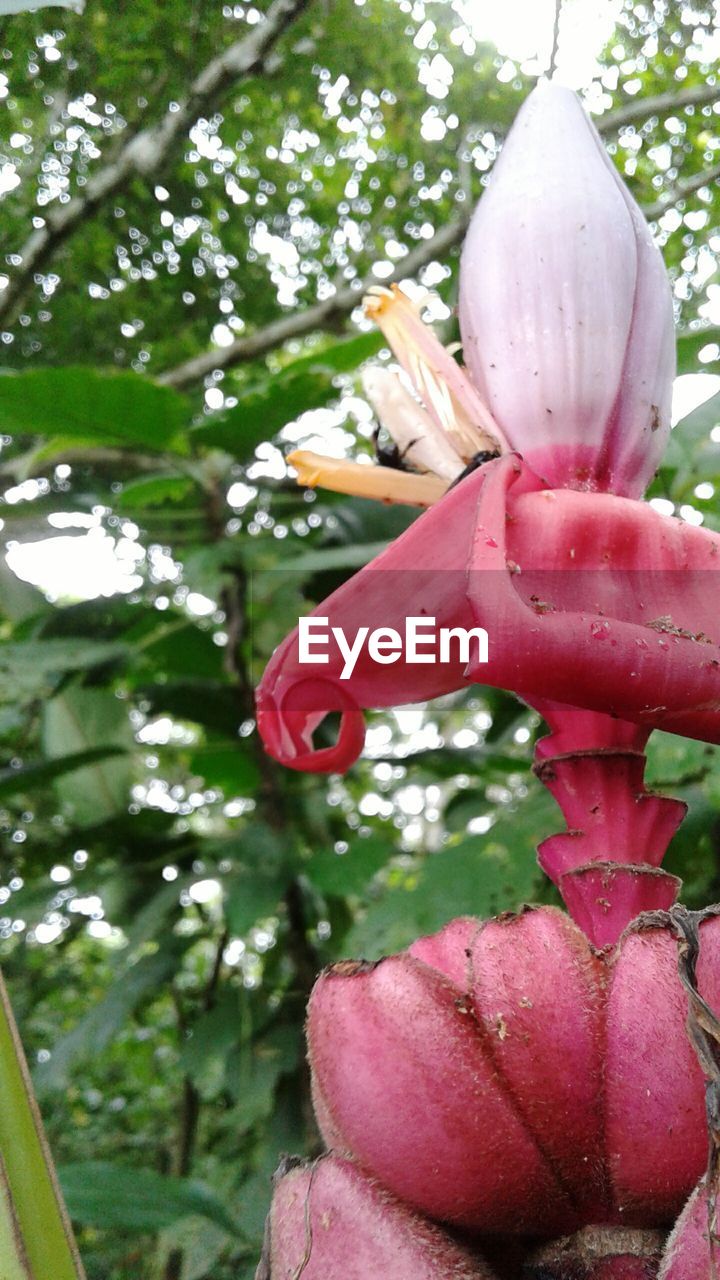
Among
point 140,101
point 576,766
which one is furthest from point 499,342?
point 140,101

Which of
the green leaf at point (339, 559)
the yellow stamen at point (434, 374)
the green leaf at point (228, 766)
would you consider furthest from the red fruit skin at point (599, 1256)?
the green leaf at point (228, 766)

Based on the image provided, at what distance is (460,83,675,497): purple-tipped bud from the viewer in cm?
34

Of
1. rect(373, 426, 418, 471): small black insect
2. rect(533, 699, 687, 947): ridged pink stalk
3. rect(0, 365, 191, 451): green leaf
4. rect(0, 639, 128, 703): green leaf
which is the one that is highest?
rect(0, 365, 191, 451): green leaf

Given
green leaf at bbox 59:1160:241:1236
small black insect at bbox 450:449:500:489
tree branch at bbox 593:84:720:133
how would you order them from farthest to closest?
tree branch at bbox 593:84:720:133
green leaf at bbox 59:1160:241:1236
small black insect at bbox 450:449:500:489

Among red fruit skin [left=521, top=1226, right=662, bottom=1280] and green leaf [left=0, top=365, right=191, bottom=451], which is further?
green leaf [left=0, top=365, right=191, bottom=451]

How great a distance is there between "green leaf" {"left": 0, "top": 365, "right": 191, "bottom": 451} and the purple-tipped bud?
48cm

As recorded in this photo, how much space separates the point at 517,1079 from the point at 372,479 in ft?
0.74

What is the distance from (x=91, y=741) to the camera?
1.07 m

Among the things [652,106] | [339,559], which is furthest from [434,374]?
[652,106]

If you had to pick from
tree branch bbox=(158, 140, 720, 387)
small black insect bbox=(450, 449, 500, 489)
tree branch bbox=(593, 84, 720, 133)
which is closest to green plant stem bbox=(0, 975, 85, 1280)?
small black insect bbox=(450, 449, 500, 489)

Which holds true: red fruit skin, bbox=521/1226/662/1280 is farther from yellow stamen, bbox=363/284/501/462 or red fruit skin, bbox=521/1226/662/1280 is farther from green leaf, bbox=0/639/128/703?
green leaf, bbox=0/639/128/703

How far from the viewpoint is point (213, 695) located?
39.5 inches

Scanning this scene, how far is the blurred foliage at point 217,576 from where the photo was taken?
0.77 m

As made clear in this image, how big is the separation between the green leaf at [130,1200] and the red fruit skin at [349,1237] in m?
0.46
